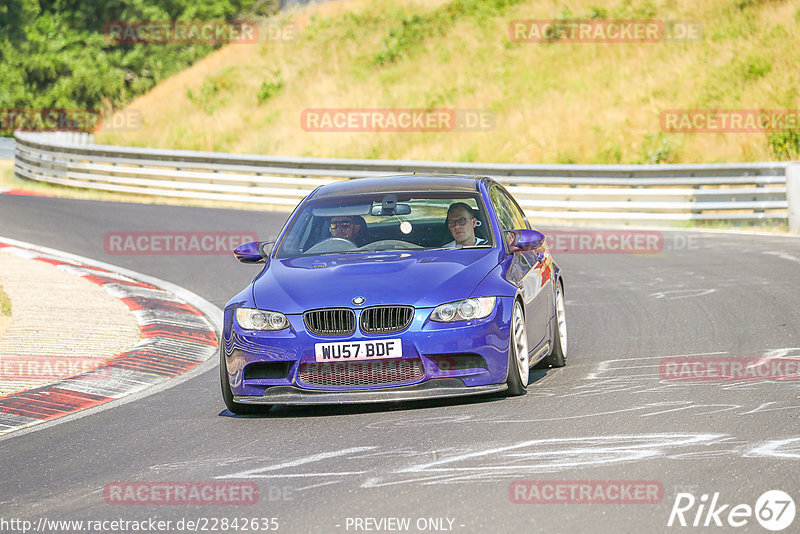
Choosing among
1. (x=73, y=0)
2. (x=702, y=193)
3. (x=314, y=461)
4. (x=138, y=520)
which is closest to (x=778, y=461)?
(x=314, y=461)

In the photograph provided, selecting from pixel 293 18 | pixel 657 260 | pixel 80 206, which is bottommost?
pixel 657 260

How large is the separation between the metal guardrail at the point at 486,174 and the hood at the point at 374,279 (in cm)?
1322

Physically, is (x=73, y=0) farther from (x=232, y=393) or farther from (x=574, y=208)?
(x=232, y=393)

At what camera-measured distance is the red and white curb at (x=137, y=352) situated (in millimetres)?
8391

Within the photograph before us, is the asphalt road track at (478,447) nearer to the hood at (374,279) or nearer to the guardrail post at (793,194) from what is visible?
the hood at (374,279)

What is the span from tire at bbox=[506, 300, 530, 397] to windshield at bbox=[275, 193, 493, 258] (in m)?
0.85

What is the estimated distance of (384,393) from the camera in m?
7.25

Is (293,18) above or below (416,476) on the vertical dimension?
above

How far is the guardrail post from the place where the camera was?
19.0 metres

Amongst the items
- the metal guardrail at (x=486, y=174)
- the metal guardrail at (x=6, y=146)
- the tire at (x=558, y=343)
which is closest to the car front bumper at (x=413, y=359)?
the tire at (x=558, y=343)

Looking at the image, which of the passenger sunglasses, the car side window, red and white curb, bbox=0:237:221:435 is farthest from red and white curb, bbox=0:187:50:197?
the passenger sunglasses

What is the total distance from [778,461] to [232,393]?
349 cm

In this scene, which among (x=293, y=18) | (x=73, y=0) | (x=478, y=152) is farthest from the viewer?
(x=73, y=0)

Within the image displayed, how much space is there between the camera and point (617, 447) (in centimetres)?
614
